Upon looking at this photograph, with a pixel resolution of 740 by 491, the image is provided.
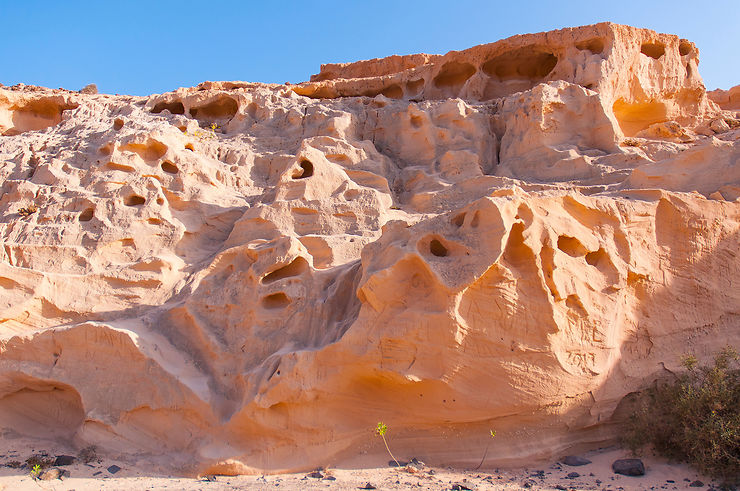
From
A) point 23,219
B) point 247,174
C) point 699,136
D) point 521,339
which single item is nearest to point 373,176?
point 247,174

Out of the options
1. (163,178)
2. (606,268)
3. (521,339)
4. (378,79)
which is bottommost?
(521,339)

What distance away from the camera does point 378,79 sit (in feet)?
35.6

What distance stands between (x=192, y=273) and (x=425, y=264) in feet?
10.5

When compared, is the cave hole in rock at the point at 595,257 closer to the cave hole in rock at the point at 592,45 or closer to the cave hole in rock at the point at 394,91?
the cave hole in rock at the point at 592,45

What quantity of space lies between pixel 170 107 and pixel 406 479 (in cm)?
852

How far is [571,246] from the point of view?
482 centimetres

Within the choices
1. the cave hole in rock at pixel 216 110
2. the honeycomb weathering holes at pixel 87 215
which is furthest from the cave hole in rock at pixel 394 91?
the honeycomb weathering holes at pixel 87 215

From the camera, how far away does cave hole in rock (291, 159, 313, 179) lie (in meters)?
7.48

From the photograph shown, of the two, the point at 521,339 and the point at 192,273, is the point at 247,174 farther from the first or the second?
the point at 521,339

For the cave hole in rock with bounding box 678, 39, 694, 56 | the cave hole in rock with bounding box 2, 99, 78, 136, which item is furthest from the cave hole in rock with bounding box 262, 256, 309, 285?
the cave hole in rock with bounding box 678, 39, 694, 56

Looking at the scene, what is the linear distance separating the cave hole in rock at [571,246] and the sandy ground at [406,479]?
1.70 m

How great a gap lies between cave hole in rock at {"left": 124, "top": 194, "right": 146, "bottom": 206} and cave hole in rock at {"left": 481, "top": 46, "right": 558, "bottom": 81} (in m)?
6.64

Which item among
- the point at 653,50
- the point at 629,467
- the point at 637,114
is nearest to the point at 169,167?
the point at 629,467

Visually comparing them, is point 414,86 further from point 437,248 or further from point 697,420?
point 697,420
